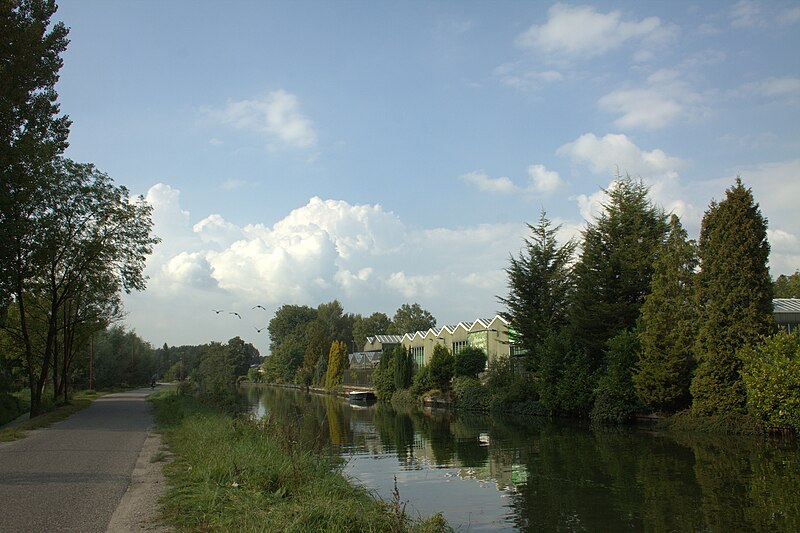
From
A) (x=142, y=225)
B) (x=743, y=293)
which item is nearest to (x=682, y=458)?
(x=743, y=293)

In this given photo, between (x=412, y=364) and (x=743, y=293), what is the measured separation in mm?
37195

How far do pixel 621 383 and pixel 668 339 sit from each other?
341 centimetres

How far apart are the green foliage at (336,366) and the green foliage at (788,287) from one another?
4885cm

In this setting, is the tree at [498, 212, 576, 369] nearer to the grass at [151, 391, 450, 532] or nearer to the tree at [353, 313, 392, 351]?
the grass at [151, 391, 450, 532]

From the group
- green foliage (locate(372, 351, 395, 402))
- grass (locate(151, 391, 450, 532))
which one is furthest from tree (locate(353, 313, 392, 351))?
grass (locate(151, 391, 450, 532))

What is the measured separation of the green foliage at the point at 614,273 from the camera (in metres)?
30.3

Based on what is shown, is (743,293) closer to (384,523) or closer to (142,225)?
(384,523)

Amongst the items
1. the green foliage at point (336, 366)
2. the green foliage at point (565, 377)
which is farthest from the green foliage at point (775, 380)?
the green foliage at point (336, 366)

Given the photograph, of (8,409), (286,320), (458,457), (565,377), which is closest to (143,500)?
(458,457)

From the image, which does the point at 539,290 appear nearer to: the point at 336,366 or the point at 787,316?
the point at 787,316

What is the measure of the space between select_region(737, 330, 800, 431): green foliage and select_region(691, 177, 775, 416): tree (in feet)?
3.19

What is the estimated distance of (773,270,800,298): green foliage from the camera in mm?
54803

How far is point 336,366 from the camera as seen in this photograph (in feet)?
253

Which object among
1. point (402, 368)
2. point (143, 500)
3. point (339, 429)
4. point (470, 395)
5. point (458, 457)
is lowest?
point (339, 429)
